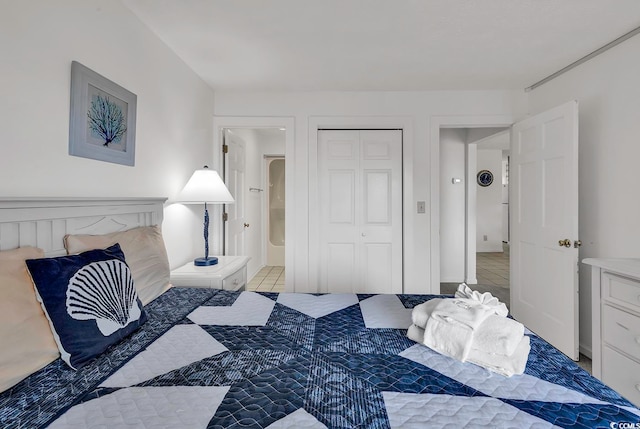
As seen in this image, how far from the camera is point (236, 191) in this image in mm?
3861

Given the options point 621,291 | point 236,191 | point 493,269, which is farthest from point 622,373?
point 493,269

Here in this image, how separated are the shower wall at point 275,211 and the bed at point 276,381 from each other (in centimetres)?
415

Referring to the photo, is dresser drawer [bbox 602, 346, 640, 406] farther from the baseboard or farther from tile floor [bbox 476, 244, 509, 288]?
tile floor [bbox 476, 244, 509, 288]

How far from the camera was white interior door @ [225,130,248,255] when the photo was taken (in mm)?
3570

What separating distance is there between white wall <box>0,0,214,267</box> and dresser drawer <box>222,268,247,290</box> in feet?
1.54

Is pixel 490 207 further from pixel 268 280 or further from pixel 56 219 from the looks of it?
pixel 56 219

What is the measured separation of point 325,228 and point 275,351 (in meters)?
2.25

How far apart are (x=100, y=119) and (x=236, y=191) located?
2216mm

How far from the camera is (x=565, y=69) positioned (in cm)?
271

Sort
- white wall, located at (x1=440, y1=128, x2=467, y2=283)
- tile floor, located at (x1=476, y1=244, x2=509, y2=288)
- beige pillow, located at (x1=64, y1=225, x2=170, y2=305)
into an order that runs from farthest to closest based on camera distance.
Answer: tile floor, located at (x1=476, y1=244, x2=509, y2=288), white wall, located at (x1=440, y1=128, x2=467, y2=283), beige pillow, located at (x1=64, y1=225, x2=170, y2=305)

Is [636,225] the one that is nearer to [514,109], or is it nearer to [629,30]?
[629,30]

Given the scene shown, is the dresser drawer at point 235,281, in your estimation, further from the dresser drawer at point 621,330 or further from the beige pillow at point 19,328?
the dresser drawer at point 621,330

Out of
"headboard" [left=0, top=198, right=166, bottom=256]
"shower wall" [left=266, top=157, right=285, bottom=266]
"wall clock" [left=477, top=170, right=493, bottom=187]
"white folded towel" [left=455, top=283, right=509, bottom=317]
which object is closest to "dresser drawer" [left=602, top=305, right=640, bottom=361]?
"white folded towel" [left=455, top=283, right=509, bottom=317]

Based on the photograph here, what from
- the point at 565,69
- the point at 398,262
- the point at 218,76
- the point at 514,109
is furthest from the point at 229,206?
the point at 565,69
